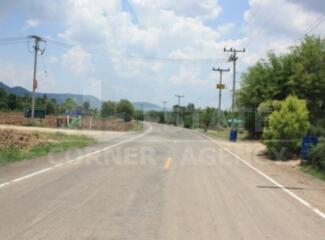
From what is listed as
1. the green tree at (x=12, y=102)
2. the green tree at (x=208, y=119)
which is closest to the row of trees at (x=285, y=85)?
the green tree at (x=208, y=119)

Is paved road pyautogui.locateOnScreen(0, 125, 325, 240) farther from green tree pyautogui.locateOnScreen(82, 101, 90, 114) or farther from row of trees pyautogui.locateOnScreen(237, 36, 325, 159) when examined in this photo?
green tree pyautogui.locateOnScreen(82, 101, 90, 114)

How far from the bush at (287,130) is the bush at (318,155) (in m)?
4.32

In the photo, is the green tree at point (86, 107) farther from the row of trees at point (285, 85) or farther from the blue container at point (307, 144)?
→ the blue container at point (307, 144)

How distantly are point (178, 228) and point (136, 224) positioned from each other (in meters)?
0.72

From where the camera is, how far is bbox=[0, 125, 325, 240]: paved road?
7.84 m

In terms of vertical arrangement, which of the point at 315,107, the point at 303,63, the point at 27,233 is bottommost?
the point at 27,233

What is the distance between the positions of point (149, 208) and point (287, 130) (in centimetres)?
1804

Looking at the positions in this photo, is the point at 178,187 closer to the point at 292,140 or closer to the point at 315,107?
the point at 292,140

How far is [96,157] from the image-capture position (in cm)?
2212

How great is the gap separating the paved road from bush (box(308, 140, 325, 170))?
5693 mm

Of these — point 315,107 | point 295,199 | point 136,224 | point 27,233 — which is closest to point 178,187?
point 295,199

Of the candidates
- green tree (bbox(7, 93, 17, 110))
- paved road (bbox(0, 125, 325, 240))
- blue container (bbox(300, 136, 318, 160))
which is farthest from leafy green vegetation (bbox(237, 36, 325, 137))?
green tree (bbox(7, 93, 17, 110))

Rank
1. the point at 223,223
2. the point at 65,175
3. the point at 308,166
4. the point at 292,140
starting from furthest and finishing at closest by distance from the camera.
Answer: the point at 292,140 → the point at 308,166 → the point at 65,175 → the point at 223,223

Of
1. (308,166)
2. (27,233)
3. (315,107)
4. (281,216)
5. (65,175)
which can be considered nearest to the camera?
(27,233)
